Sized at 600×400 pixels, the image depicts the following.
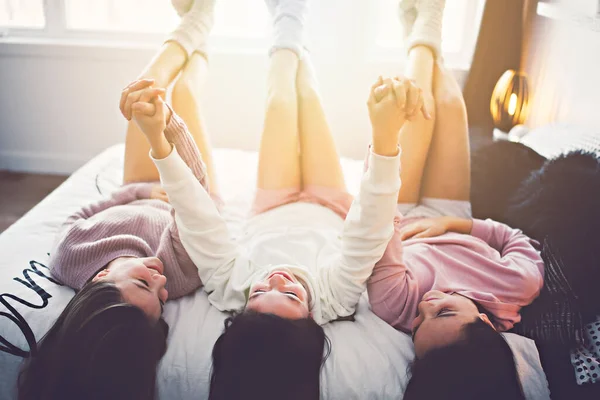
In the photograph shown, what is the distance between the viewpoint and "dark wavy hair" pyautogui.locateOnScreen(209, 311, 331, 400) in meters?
0.86

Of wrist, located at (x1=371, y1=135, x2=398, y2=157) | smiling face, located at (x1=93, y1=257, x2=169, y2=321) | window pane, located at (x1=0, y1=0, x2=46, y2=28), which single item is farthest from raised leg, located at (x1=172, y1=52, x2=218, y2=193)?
window pane, located at (x1=0, y1=0, x2=46, y2=28)

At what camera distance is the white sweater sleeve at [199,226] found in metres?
1.03

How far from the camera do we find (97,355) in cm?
89

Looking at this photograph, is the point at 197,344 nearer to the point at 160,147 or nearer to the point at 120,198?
the point at 160,147

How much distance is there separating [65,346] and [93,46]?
1.78 m

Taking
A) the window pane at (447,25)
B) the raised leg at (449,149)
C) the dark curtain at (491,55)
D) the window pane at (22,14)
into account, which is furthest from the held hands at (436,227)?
the window pane at (22,14)

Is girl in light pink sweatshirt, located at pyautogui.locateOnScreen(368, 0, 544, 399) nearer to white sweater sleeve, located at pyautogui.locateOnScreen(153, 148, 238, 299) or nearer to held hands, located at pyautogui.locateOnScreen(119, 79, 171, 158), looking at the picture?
white sweater sleeve, located at pyautogui.locateOnScreen(153, 148, 238, 299)

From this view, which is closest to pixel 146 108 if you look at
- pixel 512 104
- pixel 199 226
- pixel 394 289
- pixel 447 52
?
pixel 199 226

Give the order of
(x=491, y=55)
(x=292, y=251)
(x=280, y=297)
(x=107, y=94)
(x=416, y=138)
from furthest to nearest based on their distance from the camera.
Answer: (x=107, y=94) → (x=491, y=55) → (x=416, y=138) → (x=292, y=251) → (x=280, y=297)

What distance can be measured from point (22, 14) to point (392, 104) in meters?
2.34

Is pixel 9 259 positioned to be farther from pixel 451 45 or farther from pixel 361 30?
pixel 451 45

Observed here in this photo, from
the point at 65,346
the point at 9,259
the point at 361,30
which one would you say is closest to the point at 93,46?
the point at 361,30

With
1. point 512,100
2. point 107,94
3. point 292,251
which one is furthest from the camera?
point 107,94

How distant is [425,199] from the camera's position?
1.41m
